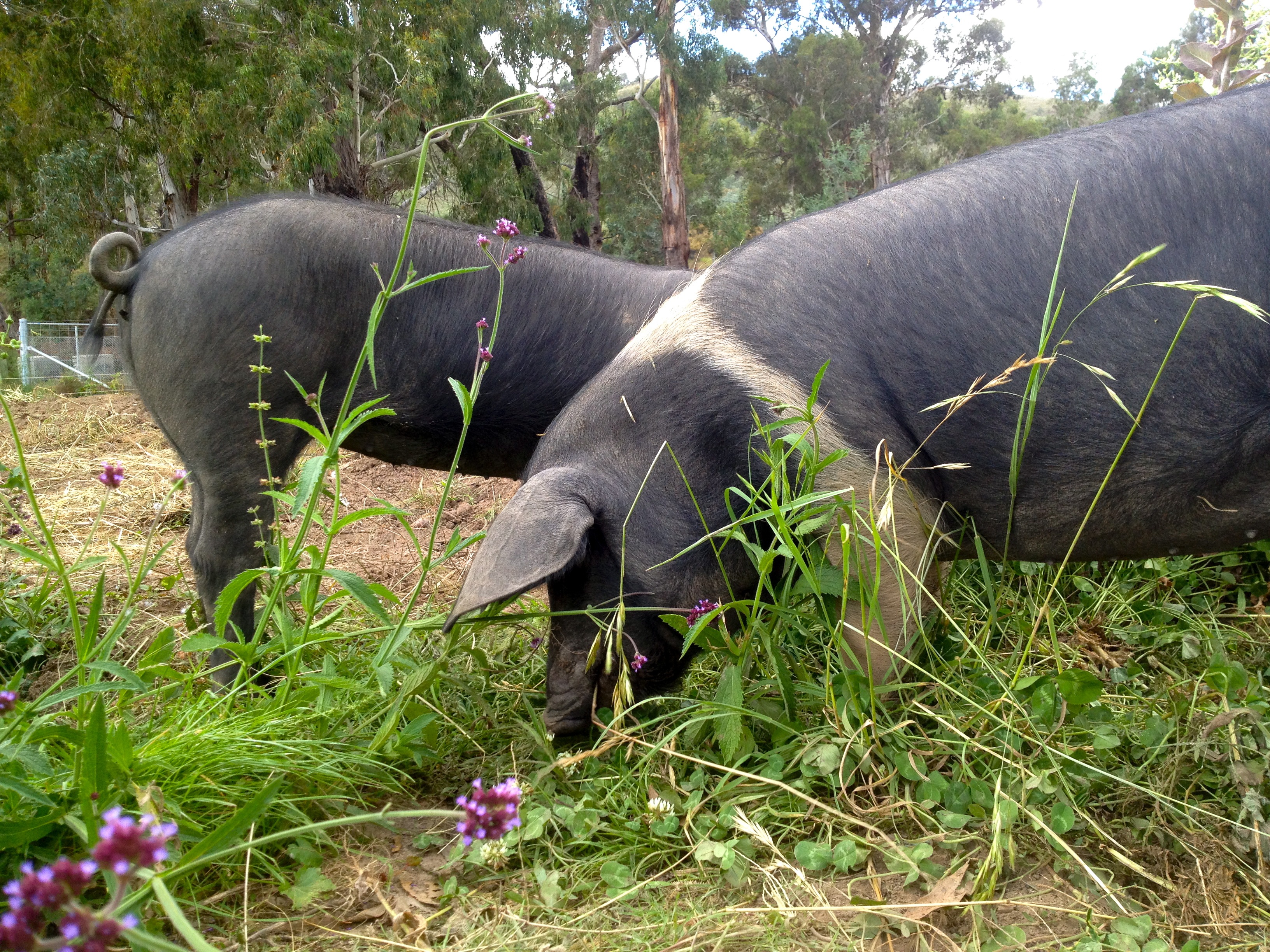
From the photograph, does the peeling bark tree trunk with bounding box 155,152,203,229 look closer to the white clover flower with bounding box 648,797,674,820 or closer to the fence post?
the fence post

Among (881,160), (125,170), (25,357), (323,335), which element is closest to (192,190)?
(125,170)

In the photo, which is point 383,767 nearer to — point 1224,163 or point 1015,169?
point 1015,169

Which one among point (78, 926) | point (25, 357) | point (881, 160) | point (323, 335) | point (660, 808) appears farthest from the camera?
point (881, 160)

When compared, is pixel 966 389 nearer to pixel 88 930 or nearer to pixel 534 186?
pixel 88 930

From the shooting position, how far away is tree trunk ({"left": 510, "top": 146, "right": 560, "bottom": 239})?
1666 cm

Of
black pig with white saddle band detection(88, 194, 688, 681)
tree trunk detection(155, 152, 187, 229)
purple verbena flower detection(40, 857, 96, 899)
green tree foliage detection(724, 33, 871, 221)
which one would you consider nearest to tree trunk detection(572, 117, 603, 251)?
green tree foliage detection(724, 33, 871, 221)

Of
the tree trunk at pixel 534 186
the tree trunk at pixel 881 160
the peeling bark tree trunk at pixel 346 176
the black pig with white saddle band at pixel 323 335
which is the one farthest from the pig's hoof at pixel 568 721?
the tree trunk at pixel 881 160

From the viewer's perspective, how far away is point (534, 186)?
1700 cm

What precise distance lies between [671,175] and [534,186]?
2665 mm

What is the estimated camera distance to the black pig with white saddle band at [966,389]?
7.07ft

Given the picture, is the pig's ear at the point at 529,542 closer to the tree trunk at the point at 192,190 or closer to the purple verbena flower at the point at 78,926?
the purple verbena flower at the point at 78,926

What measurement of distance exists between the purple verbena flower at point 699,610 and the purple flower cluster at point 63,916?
1.44 metres

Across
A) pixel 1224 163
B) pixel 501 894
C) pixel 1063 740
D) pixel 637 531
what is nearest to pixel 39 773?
pixel 501 894

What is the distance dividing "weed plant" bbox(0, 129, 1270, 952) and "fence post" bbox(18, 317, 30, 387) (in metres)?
10.8
